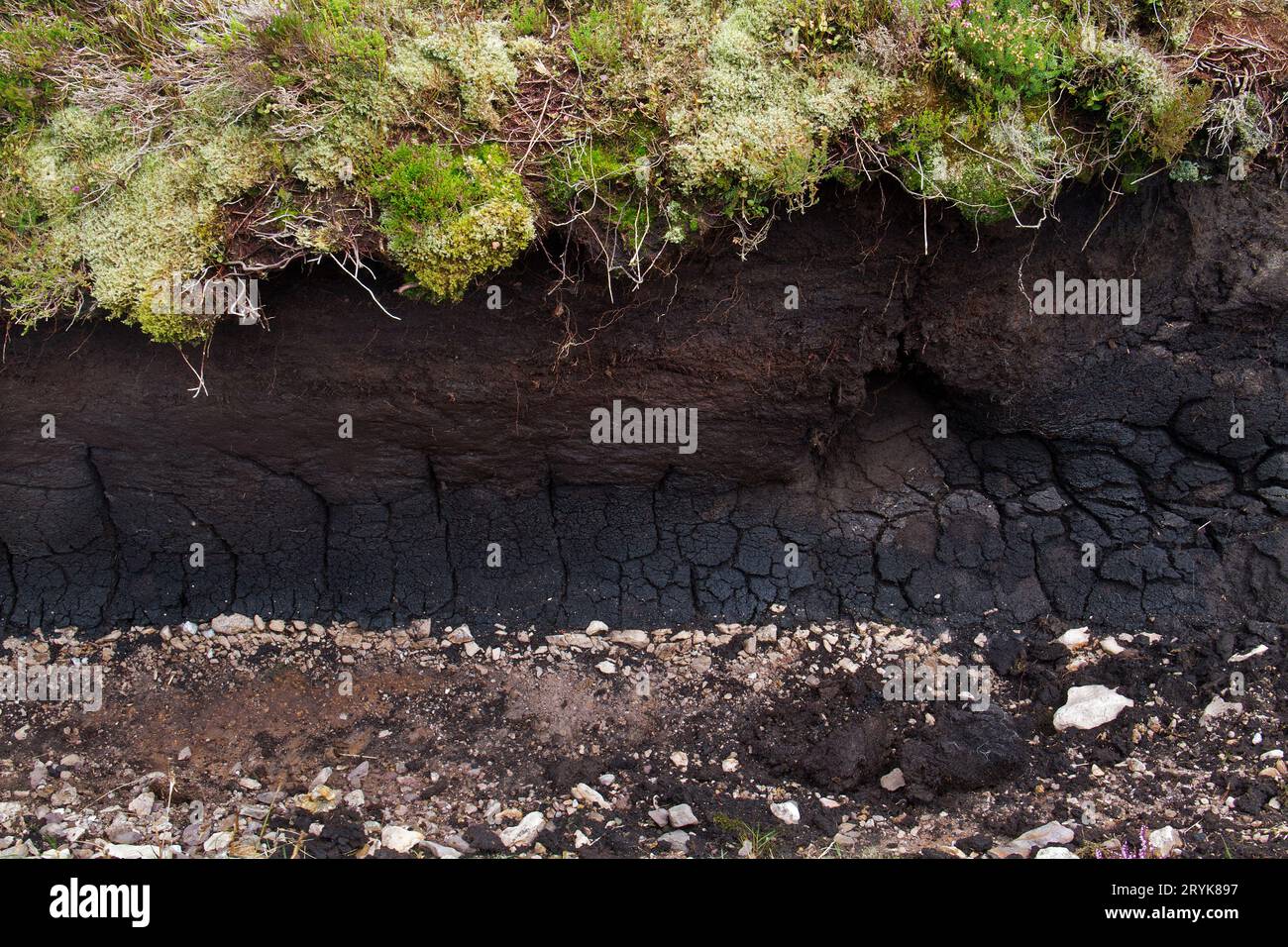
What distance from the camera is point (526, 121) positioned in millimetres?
3389

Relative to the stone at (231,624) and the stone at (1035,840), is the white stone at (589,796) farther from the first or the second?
the stone at (231,624)

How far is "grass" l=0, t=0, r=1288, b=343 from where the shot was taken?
3328mm

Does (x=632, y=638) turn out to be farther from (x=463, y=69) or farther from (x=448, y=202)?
(x=463, y=69)

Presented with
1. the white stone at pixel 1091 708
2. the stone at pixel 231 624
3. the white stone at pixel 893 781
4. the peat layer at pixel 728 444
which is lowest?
the white stone at pixel 893 781

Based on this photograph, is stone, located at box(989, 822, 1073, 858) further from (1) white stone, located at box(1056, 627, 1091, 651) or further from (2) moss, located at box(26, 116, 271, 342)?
(2) moss, located at box(26, 116, 271, 342)

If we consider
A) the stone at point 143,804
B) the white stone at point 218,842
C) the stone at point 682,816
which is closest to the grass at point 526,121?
the stone at point 143,804

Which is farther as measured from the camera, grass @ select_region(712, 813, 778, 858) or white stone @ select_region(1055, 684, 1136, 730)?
white stone @ select_region(1055, 684, 1136, 730)

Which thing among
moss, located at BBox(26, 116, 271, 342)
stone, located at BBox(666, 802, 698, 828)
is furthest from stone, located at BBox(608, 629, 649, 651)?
moss, located at BBox(26, 116, 271, 342)

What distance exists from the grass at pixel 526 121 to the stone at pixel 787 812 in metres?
2.02

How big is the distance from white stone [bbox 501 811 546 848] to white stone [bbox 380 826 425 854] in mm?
291

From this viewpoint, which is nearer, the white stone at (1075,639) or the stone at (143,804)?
the stone at (143,804)

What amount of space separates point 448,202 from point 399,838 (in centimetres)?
219

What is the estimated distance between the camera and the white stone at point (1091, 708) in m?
3.76

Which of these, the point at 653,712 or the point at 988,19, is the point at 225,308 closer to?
the point at 653,712
